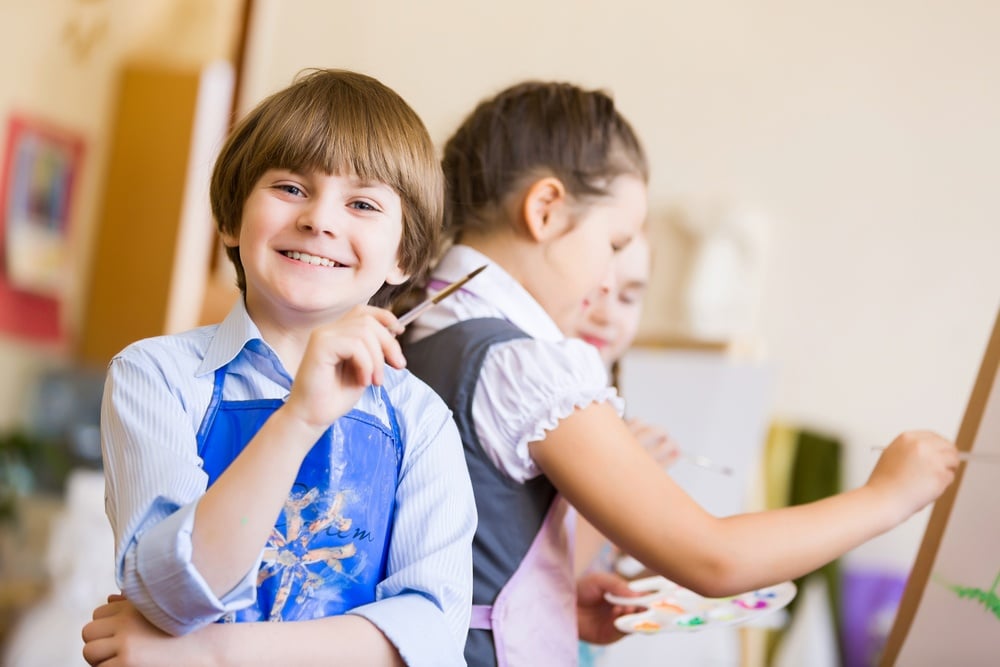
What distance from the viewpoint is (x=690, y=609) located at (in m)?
1.18

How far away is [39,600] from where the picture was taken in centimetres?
302

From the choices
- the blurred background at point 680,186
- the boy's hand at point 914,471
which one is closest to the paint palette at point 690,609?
the boy's hand at point 914,471

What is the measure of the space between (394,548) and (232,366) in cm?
18

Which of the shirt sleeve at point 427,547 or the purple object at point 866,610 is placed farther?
the purple object at point 866,610

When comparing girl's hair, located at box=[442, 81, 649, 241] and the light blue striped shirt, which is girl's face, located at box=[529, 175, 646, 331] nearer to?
girl's hair, located at box=[442, 81, 649, 241]

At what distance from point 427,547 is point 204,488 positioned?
0.17 metres

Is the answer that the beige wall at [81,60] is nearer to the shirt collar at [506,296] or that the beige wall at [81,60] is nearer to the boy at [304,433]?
the shirt collar at [506,296]

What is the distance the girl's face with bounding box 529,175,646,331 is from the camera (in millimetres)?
1171

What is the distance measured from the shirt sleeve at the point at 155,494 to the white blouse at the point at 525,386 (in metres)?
0.32

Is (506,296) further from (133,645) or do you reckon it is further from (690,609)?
(133,645)

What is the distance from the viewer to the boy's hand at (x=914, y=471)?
106cm

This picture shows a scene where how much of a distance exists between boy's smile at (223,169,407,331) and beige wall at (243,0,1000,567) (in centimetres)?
224

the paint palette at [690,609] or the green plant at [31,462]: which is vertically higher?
the paint palette at [690,609]

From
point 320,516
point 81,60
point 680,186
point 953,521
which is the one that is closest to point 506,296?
point 320,516
